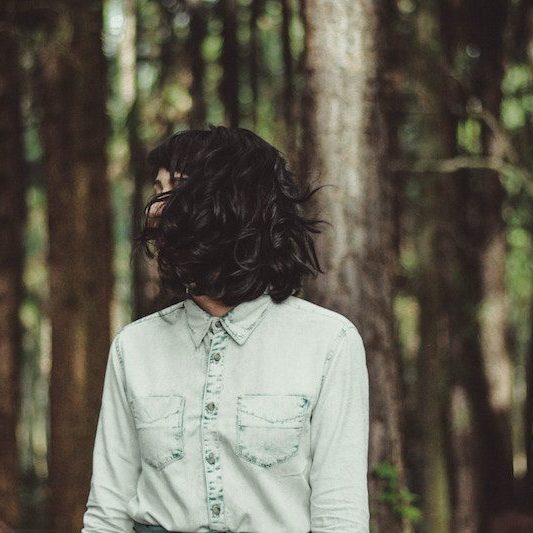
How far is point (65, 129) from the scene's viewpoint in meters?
8.92

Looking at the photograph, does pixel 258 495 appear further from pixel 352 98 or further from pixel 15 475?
pixel 15 475

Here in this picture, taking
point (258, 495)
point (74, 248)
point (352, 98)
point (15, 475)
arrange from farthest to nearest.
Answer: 1. point (15, 475)
2. point (74, 248)
3. point (352, 98)
4. point (258, 495)

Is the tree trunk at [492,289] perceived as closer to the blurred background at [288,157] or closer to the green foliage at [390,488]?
the blurred background at [288,157]

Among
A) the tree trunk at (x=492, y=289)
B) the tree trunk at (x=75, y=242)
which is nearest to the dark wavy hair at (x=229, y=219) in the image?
the tree trunk at (x=75, y=242)

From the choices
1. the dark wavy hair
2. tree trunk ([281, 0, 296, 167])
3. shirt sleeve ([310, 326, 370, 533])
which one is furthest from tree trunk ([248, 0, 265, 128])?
shirt sleeve ([310, 326, 370, 533])

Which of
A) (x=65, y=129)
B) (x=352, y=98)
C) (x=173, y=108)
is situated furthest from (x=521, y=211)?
(x=352, y=98)

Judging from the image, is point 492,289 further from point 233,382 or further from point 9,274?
point 233,382

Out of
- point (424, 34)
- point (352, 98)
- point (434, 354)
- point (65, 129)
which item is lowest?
point (434, 354)

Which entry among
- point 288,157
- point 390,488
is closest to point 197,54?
point 288,157

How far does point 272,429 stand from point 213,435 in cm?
15

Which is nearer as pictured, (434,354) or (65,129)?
Result: (65,129)

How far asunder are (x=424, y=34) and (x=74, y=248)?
16.4 ft

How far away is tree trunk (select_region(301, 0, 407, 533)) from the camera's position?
4.68 meters

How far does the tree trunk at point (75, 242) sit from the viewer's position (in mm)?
8438
